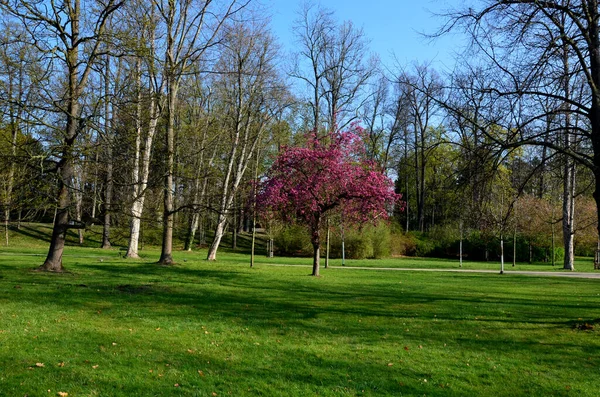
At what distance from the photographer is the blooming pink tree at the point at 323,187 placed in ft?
57.2

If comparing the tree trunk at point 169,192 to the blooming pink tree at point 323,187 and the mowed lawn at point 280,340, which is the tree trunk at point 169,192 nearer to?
the blooming pink tree at point 323,187

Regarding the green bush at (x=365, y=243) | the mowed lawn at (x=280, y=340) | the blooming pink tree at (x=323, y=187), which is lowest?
the mowed lawn at (x=280, y=340)

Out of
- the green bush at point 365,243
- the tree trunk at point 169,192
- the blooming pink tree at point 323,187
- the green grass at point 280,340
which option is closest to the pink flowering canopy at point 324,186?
the blooming pink tree at point 323,187

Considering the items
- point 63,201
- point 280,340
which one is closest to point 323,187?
point 63,201

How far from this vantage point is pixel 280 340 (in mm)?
7898

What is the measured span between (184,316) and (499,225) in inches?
253

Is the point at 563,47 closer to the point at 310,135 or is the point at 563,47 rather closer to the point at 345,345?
the point at 345,345

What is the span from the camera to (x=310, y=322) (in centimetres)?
948

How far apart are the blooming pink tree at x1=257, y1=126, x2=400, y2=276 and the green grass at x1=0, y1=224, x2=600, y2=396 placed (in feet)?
12.9

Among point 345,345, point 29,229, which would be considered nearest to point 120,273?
point 345,345

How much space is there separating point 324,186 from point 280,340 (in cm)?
1017

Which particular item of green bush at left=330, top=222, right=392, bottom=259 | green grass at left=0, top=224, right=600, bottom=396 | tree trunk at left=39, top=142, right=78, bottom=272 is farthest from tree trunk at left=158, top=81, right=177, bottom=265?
green bush at left=330, top=222, right=392, bottom=259

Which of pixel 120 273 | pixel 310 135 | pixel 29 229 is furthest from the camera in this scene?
pixel 29 229

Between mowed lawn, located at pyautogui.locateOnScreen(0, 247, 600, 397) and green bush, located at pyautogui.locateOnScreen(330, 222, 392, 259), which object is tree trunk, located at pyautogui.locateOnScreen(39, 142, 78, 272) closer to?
mowed lawn, located at pyautogui.locateOnScreen(0, 247, 600, 397)
